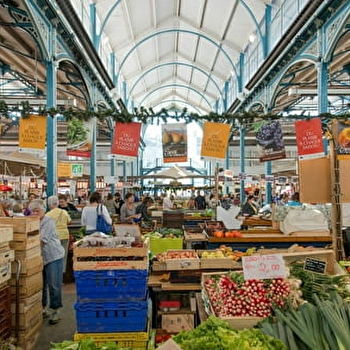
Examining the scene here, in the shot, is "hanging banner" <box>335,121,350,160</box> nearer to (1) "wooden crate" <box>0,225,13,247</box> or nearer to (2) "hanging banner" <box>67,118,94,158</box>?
(1) "wooden crate" <box>0,225,13,247</box>

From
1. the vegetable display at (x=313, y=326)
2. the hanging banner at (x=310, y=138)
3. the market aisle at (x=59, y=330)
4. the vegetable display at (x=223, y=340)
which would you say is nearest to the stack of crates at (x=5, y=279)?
the market aisle at (x=59, y=330)

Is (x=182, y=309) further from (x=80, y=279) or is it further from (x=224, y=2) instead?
(x=224, y=2)

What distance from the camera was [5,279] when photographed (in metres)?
3.89

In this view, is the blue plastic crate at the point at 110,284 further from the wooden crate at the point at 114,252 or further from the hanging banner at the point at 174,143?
the hanging banner at the point at 174,143

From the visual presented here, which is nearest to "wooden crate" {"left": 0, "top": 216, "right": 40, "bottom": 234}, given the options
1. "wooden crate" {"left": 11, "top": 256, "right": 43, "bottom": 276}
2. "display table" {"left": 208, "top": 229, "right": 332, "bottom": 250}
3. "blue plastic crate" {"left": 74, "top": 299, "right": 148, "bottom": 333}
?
"wooden crate" {"left": 11, "top": 256, "right": 43, "bottom": 276}

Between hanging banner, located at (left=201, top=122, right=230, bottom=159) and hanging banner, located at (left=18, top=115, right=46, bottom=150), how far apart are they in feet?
8.78

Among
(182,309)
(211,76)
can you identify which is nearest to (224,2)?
(211,76)

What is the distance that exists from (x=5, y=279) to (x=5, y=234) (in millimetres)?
459

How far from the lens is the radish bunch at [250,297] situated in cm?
282

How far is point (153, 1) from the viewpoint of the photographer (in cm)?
1582

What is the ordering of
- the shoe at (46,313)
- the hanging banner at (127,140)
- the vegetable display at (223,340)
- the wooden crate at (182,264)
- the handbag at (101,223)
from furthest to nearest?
the handbag at (101,223) → the hanging banner at (127,140) → the shoe at (46,313) → the wooden crate at (182,264) → the vegetable display at (223,340)

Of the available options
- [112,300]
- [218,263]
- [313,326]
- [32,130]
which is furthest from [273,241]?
[32,130]

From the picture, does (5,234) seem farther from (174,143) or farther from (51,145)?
(174,143)

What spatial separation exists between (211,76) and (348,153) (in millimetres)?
20285
